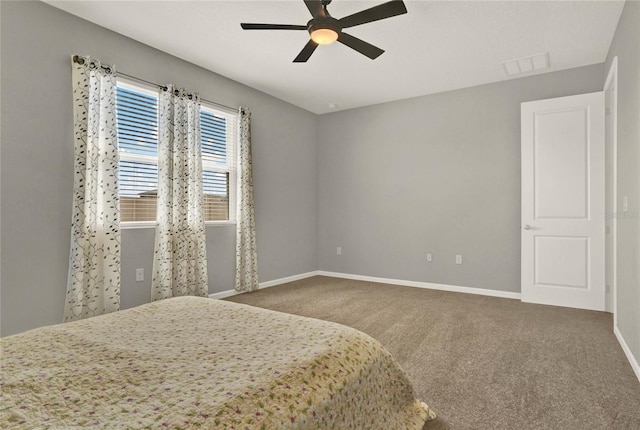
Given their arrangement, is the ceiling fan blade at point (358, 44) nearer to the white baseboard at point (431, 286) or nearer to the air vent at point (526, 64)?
the air vent at point (526, 64)

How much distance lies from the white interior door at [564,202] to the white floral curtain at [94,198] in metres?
4.49

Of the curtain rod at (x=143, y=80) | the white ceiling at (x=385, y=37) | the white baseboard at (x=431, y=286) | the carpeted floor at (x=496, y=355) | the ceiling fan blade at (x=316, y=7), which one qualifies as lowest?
the carpeted floor at (x=496, y=355)

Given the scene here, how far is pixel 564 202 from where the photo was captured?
3.95 metres

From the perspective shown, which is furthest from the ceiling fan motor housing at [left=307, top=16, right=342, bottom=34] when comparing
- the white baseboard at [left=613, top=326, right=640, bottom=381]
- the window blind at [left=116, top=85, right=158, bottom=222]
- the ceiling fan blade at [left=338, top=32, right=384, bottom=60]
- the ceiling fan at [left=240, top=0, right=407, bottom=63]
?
the white baseboard at [left=613, top=326, right=640, bottom=381]

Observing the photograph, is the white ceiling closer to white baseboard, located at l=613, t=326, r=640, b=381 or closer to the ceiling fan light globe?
the ceiling fan light globe

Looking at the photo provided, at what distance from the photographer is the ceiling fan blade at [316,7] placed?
238cm

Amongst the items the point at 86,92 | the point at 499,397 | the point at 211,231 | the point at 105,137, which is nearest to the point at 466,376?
the point at 499,397

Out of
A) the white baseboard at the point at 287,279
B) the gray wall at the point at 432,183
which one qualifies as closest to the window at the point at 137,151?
the white baseboard at the point at 287,279

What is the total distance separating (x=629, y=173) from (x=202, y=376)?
3.12m

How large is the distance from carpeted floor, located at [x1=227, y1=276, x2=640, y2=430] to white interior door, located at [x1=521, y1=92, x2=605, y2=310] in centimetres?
31

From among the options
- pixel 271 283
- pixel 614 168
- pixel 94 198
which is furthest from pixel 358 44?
pixel 271 283

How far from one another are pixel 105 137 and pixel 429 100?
4132 mm

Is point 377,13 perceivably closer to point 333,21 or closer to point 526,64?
point 333,21

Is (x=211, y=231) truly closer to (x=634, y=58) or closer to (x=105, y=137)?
(x=105, y=137)
